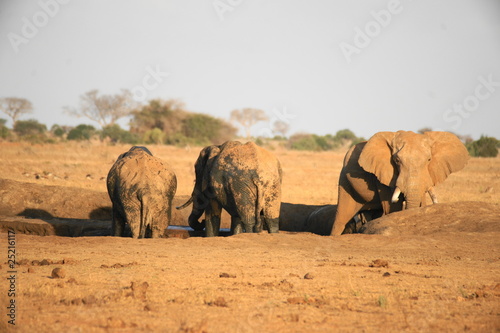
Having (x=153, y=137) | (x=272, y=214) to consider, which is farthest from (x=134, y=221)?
(x=153, y=137)

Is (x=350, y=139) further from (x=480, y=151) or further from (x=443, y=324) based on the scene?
(x=443, y=324)

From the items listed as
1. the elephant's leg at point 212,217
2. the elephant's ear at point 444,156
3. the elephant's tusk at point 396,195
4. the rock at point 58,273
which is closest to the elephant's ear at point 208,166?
the elephant's leg at point 212,217

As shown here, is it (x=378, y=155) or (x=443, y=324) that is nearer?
(x=443, y=324)

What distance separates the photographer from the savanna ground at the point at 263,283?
583 centimetres

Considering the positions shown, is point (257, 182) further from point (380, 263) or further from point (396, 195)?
point (380, 263)

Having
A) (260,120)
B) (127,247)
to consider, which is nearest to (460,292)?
(127,247)

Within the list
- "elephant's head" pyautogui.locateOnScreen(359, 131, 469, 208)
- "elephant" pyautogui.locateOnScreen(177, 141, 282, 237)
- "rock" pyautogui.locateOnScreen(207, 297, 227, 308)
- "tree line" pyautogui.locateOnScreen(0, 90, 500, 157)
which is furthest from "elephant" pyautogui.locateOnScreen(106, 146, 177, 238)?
"tree line" pyautogui.locateOnScreen(0, 90, 500, 157)

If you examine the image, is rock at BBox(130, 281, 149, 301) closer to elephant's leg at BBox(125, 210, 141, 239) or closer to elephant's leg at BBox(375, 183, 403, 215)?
elephant's leg at BBox(125, 210, 141, 239)

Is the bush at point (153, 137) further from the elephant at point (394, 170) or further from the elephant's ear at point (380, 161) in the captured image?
the elephant's ear at point (380, 161)

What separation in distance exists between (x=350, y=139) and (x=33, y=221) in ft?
196

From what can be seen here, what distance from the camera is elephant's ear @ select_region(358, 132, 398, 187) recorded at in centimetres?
1394

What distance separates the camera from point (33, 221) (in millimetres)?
13734

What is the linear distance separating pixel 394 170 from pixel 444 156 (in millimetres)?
1428

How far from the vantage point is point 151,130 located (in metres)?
54.2
